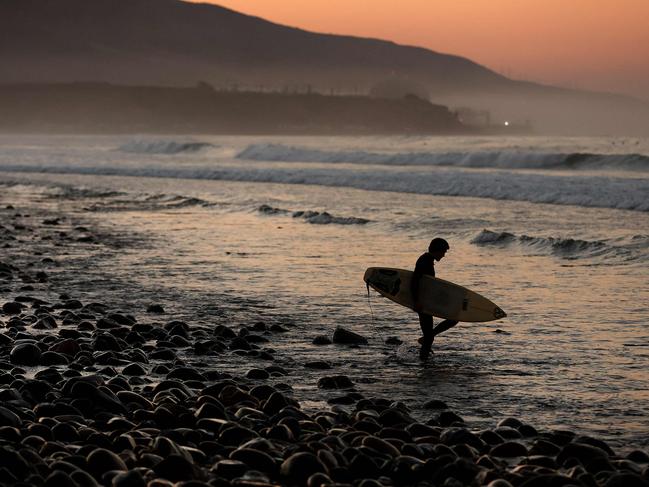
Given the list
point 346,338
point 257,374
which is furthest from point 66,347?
point 346,338

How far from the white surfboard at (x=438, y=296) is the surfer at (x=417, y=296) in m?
0.09

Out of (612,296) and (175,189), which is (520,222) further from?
(175,189)

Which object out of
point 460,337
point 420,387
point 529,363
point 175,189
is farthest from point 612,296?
point 175,189

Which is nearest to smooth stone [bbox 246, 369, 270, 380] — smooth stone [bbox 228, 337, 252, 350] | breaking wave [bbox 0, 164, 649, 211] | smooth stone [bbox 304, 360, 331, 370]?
smooth stone [bbox 304, 360, 331, 370]

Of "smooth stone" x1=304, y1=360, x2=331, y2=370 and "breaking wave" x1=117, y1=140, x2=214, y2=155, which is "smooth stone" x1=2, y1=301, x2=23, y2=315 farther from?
"breaking wave" x1=117, y1=140, x2=214, y2=155

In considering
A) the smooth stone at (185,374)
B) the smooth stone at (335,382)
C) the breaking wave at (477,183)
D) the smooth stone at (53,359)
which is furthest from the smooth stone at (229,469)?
the breaking wave at (477,183)

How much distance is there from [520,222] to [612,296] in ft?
33.7

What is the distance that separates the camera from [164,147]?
3617 inches

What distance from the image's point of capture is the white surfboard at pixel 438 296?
974cm

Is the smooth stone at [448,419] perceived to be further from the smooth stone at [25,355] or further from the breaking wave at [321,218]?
the breaking wave at [321,218]

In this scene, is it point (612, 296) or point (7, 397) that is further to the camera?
point (612, 296)

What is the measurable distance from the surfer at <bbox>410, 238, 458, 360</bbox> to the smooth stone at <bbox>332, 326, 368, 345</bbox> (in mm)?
636

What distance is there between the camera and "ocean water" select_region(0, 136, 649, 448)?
8.08 meters

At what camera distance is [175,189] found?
3656cm
